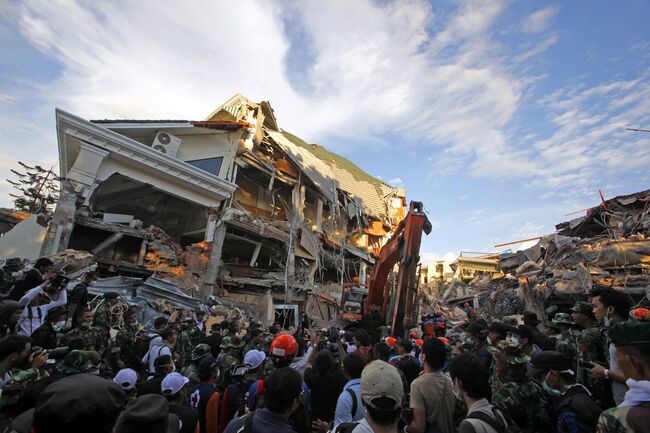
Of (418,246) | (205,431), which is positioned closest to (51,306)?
(205,431)

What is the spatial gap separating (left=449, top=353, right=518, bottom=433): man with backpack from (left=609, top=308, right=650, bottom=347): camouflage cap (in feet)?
2.83

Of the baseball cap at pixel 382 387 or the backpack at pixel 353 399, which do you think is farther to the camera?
the backpack at pixel 353 399

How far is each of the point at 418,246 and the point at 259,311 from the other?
9945mm

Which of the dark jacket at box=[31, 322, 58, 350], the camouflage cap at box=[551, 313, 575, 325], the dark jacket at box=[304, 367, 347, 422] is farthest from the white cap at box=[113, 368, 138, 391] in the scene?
the camouflage cap at box=[551, 313, 575, 325]

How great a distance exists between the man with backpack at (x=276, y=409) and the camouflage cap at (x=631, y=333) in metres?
1.88

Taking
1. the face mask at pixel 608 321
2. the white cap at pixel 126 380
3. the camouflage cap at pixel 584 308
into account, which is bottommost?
the white cap at pixel 126 380

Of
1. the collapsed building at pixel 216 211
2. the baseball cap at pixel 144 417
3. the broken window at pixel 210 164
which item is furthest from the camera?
the broken window at pixel 210 164

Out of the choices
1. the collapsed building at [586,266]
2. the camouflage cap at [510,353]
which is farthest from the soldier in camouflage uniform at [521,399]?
the collapsed building at [586,266]

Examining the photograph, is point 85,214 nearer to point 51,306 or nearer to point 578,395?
point 51,306

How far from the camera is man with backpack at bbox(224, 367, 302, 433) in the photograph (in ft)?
7.05

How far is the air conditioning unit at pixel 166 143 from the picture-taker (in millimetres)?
15508

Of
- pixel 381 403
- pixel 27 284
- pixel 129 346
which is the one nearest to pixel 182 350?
pixel 129 346

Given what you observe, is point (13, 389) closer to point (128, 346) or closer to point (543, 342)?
point (128, 346)

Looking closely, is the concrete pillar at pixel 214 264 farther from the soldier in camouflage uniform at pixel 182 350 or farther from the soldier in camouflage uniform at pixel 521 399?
the soldier in camouflage uniform at pixel 521 399
